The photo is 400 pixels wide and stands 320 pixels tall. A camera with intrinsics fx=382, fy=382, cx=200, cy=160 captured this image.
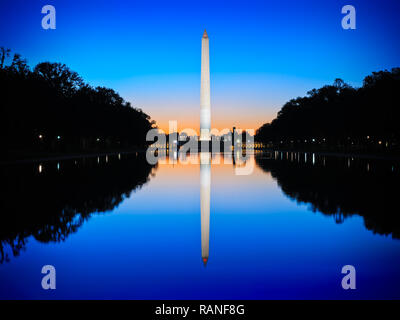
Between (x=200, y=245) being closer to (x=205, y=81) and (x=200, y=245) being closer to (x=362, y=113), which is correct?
(x=362, y=113)

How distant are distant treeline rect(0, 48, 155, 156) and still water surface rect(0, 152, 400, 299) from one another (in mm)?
30792

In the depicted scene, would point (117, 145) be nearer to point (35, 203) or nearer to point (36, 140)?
point (36, 140)

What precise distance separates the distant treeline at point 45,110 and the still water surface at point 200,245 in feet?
101

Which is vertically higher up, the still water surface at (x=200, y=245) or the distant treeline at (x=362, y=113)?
the distant treeline at (x=362, y=113)

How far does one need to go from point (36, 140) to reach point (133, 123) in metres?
42.7

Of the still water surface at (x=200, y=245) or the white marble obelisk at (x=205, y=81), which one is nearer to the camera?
the still water surface at (x=200, y=245)

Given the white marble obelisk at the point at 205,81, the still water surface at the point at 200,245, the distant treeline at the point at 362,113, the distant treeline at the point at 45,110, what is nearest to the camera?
the still water surface at the point at 200,245

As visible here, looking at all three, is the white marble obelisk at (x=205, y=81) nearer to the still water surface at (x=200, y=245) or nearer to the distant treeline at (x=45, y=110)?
the distant treeline at (x=45, y=110)

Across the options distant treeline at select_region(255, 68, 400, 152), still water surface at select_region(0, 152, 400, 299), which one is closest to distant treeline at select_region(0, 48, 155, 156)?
still water surface at select_region(0, 152, 400, 299)

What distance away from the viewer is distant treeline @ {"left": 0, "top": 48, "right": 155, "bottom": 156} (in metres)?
41.7

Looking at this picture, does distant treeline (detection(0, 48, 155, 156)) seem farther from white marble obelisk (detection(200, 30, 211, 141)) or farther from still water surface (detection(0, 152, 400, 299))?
still water surface (detection(0, 152, 400, 299))

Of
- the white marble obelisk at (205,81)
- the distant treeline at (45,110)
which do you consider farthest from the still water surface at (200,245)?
the white marble obelisk at (205,81)

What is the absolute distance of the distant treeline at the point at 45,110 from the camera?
41.7m
